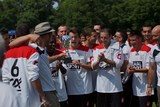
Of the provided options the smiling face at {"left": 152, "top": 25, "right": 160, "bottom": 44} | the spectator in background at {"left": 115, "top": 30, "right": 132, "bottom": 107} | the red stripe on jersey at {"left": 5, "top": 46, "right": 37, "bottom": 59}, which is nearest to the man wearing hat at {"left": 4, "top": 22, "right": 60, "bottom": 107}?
the red stripe on jersey at {"left": 5, "top": 46, "right": 37, "bottom": 59}

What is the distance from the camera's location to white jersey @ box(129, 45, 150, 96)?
29.0ft

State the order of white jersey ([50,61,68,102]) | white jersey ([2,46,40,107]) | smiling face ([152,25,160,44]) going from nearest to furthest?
white jersey ([2,46,40,107]), smiling face ([152,25,160,44]), white jersey ([50,61,68,102])

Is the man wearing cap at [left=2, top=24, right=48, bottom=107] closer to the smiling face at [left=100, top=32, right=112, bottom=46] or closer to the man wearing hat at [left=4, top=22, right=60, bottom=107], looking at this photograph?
the man wearing hat at [left=4, top=22, right=60, bottom=107]

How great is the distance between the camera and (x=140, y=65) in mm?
8867

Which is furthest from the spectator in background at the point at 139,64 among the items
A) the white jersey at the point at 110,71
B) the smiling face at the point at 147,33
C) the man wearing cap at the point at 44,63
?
the man wearing cap at the point at 44,63

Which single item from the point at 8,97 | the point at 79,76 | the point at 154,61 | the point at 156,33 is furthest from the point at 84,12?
the point at 8,97

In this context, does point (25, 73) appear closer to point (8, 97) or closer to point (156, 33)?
point (156, 33)

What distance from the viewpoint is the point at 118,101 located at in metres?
8.88

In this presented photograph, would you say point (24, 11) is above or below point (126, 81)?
above

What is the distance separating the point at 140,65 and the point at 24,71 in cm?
319

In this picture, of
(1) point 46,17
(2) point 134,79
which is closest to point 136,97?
(2) point 134,79

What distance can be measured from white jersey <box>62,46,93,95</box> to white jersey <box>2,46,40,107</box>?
7.92 feet

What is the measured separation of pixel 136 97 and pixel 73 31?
1.98 metres

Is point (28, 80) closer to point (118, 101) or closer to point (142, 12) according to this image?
point (118, 101)
